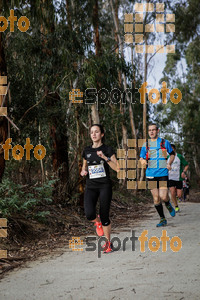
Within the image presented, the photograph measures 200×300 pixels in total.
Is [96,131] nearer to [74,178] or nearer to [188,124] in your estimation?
[74,178]

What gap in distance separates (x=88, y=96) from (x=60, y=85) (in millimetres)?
733

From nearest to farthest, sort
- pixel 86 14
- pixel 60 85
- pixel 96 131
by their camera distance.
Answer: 1. pixel 96 131
2. pixel 60 85
3. pixel 86 14

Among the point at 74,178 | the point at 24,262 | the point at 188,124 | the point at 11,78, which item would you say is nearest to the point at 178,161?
the point at 74,178

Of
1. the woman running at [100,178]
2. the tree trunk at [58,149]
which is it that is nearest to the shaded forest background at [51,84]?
the tree trunk at [58,149]

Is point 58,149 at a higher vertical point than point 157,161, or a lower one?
higher

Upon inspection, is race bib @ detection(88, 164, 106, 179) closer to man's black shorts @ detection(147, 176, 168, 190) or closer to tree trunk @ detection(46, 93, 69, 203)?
man's black shorts @ detection(147, 176, 168, 190)

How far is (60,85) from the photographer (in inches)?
377

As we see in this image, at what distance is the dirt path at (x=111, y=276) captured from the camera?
11.4 ft

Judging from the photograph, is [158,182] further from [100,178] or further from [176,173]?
[176,173]

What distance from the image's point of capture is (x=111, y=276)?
4035mm

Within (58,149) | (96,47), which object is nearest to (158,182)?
(58,149)

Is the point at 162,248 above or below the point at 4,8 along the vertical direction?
below

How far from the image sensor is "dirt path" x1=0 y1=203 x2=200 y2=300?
3.47m

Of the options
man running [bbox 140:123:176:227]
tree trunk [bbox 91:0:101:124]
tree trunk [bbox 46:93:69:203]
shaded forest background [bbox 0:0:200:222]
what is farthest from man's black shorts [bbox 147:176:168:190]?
tree trunk [bbox 91:0:101:124]
